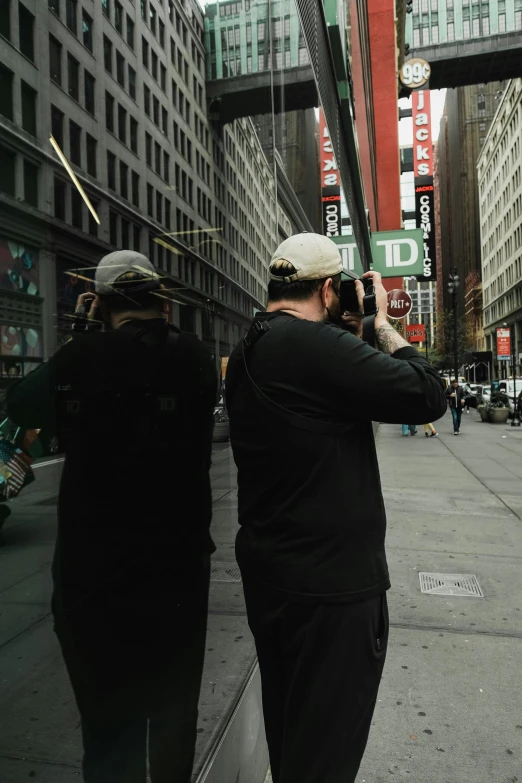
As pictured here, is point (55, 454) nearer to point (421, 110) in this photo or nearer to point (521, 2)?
point (421, 110)

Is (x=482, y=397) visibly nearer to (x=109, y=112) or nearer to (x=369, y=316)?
(x=369, y=316)

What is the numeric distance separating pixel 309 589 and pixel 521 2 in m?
55.7

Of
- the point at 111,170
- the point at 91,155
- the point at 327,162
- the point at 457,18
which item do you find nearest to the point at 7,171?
the point at 91,155

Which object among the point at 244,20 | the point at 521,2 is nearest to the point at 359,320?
the point at 244,20

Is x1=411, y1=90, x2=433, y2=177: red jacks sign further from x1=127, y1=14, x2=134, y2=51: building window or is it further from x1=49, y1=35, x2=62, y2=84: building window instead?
x1=49, y1=35, x2=62, y2=84: building window

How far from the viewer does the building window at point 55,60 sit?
1.50 meters

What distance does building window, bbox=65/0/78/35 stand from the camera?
158cm

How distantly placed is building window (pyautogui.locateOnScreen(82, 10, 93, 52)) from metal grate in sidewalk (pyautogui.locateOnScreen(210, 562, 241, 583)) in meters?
2.05

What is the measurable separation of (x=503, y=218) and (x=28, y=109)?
3568 inches

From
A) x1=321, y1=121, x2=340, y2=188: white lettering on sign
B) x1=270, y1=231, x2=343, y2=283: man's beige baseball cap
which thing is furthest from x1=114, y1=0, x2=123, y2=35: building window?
x1=321, y1=121, x2=340, y2=188: white lettering on sign

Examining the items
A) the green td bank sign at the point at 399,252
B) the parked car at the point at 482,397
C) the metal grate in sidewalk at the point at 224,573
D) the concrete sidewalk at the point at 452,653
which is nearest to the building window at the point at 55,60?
the metal grate in sidewalk at the point at 224,573

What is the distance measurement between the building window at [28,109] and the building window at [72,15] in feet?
0.99

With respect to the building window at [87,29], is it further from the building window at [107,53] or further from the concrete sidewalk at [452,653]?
the concrete sidewalk at [452,653]

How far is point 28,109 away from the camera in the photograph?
141cm
